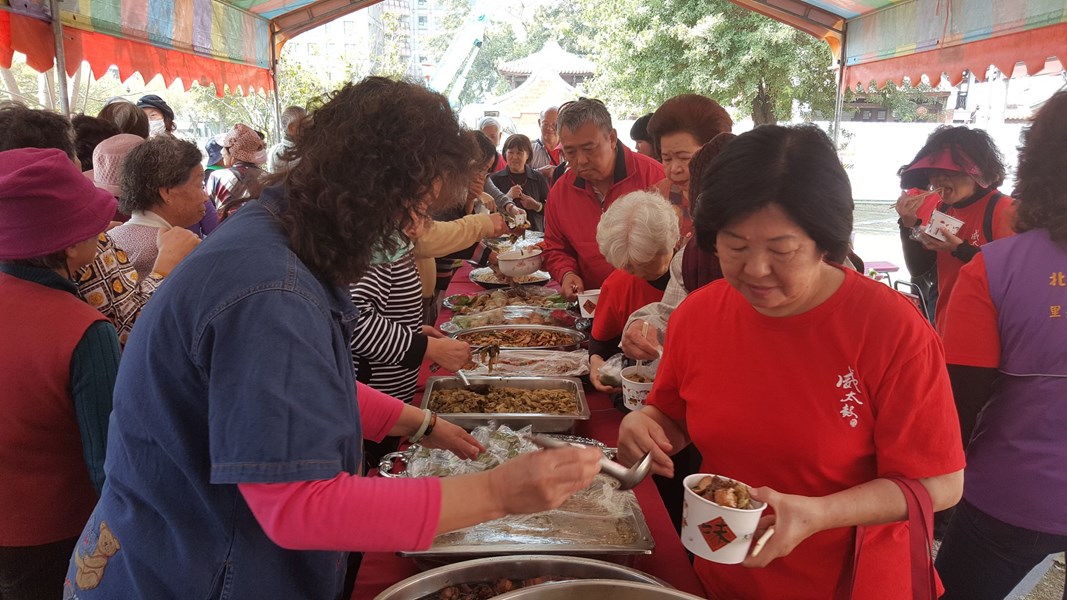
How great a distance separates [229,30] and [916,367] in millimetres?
6456

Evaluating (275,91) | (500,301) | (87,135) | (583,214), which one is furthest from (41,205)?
(275,91)

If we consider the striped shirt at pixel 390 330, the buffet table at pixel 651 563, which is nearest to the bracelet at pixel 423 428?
the buffet table at pixel 651 563

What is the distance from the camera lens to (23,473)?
158cm

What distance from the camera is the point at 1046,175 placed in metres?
1.62

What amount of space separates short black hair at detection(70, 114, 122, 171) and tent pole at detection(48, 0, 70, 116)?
90 mm

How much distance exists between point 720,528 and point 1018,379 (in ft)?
3.76

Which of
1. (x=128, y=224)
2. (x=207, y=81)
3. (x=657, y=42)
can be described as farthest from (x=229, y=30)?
(x=657, y=42)

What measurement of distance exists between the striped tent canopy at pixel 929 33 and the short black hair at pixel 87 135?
5073mm

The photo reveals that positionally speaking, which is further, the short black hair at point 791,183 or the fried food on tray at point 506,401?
the fried food on tray at point 506,401

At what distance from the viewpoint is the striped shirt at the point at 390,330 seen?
2254 mm

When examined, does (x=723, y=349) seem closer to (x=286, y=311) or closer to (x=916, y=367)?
(x=916, y=367)

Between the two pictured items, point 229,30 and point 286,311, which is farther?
point 229,30

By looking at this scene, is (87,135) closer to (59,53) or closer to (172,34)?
(59,53)

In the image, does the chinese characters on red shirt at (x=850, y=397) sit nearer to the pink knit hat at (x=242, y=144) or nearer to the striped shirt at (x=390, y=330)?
the striped shirt at (x=390, y=330)
